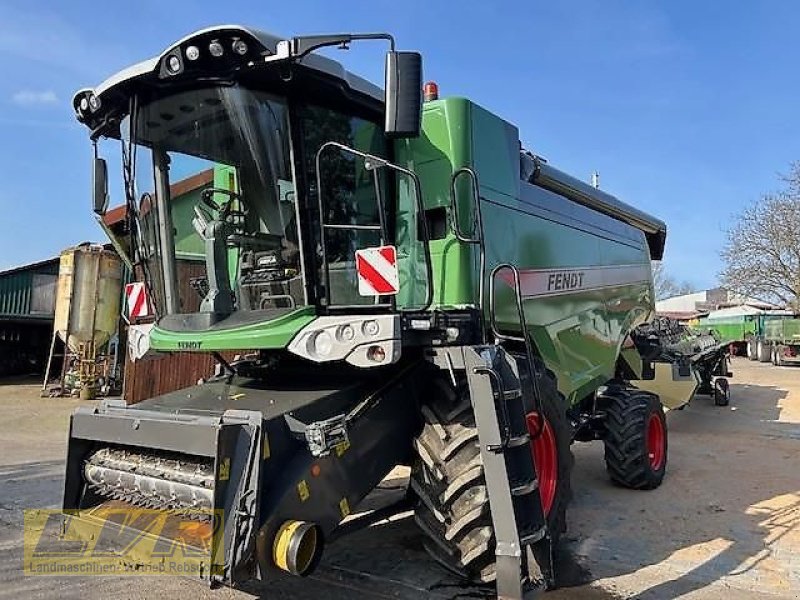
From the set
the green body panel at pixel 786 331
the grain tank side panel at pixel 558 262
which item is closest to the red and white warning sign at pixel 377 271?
the grain tank side panel at pixel 558 262

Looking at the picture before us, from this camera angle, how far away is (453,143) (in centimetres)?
427

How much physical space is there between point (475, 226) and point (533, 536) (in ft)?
6.13

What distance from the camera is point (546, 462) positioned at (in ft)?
14.1

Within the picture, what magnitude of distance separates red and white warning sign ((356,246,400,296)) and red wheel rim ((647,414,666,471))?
4039 mm

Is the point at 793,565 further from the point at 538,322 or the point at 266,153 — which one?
the point at 266,153

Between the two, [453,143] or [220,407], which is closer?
[220,407]

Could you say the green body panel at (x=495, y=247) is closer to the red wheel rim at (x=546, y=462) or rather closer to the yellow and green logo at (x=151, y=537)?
the red wheel rim at (x=546, y=462)

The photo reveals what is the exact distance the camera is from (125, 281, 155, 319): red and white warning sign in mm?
4473

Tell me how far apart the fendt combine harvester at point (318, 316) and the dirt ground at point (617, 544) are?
0.55 meters

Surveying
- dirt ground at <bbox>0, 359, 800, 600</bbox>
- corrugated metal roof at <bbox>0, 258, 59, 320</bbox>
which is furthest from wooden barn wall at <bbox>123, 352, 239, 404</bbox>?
corrugated metal roof at <bbox>0, 258, 59, 320</bbox>

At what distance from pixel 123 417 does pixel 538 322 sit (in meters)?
2.89

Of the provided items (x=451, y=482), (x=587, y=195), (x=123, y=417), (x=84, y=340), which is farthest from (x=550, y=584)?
(x=84, y=340)

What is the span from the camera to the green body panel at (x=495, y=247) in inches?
164

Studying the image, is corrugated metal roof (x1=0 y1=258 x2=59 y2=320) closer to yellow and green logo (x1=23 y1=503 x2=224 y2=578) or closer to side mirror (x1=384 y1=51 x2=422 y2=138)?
yellow and green logo (x1=23 y1=503 x2=224 y2=578)
